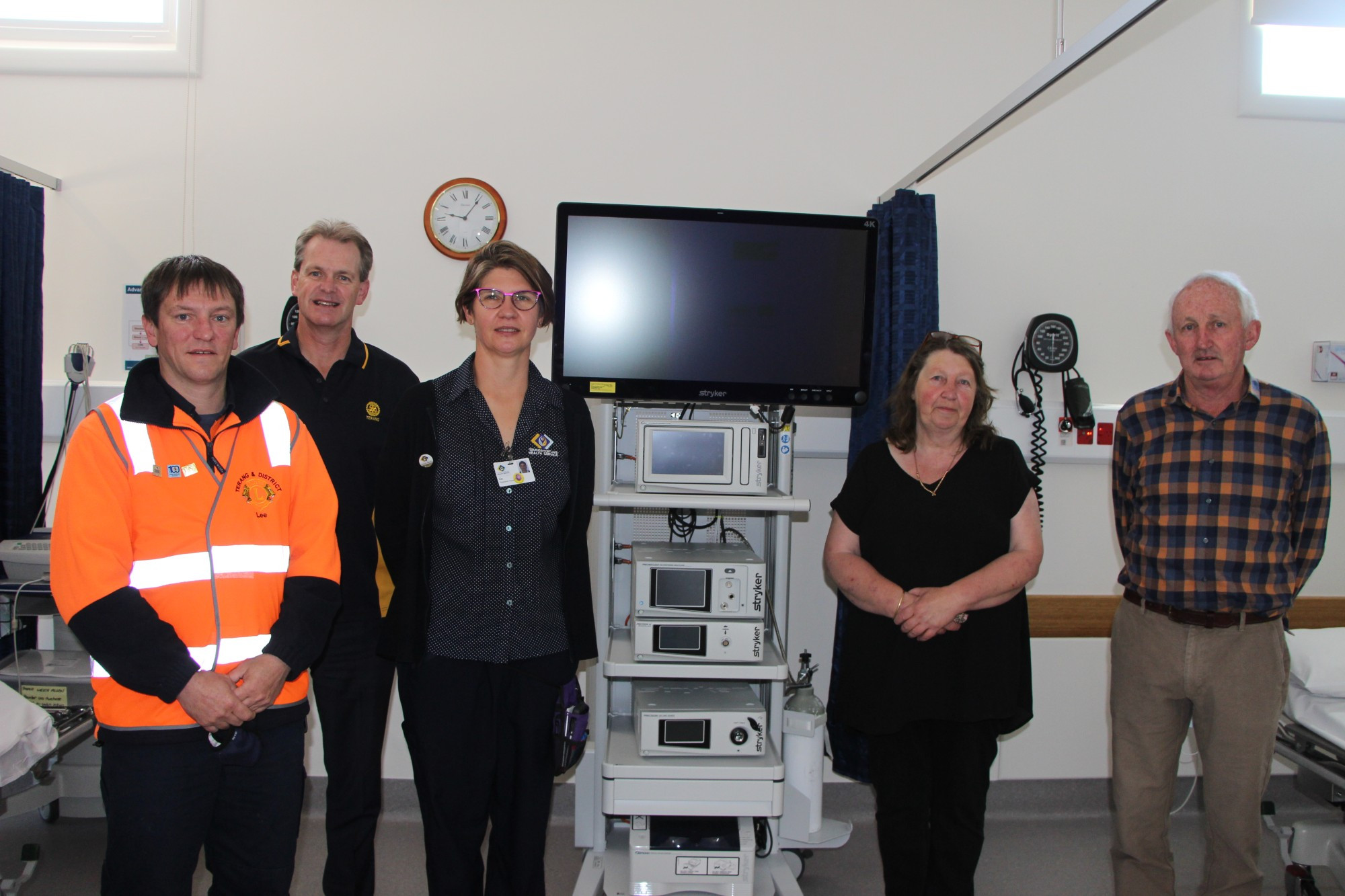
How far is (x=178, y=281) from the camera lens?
1.65 metres

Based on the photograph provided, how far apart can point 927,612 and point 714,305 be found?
1.00m

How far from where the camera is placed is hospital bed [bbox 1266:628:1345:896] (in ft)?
7.81

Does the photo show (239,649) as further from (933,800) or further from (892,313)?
(892,313)

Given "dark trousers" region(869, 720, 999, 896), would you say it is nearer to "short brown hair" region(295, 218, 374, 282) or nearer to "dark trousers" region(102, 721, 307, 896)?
"dark trousers" region(102, 721, 307, 896)

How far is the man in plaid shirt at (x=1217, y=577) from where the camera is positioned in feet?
6.97

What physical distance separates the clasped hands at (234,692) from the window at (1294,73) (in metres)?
3.75

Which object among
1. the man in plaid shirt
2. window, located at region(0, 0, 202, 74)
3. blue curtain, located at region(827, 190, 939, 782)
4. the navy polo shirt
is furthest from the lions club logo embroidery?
window, located at region(0, 0, 202, 74)

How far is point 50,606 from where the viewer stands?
272 cm

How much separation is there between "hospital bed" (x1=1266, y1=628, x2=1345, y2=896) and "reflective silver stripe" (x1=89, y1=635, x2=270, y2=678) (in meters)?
2.55

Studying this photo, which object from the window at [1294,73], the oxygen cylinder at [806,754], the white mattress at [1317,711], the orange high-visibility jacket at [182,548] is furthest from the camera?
the window at [1294,73]

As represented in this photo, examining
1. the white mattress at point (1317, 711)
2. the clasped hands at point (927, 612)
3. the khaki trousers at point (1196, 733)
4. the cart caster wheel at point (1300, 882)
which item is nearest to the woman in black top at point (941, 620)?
the clasped hands at point (927, 612)

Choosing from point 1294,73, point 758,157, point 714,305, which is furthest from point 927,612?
point 1294,73

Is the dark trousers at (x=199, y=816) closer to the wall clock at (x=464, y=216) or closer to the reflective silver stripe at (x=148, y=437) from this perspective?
the reflective silver stripe at (x=148, y=437)

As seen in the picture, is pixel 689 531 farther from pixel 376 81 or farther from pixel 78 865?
pixel 78 865
